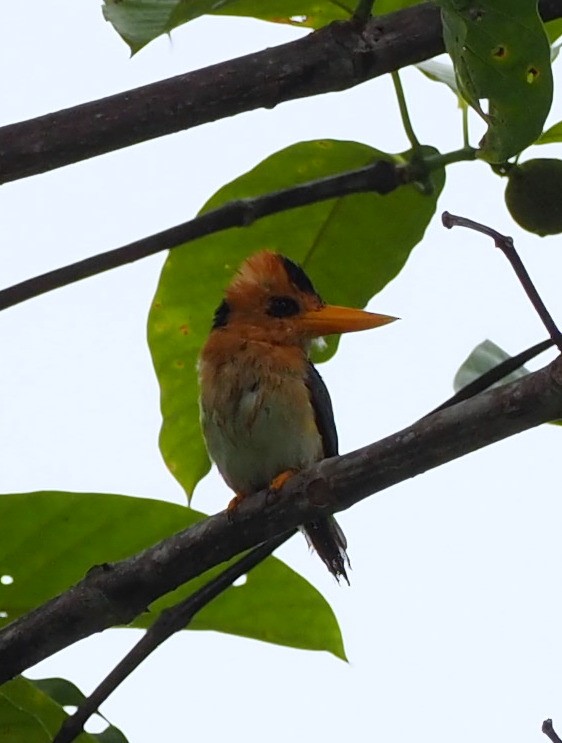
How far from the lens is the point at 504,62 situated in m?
1.46

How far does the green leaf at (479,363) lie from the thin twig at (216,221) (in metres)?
0.38

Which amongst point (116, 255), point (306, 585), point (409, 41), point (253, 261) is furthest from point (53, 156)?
point (253, 261)

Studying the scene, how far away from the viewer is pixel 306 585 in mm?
1956

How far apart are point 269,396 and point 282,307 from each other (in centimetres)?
32

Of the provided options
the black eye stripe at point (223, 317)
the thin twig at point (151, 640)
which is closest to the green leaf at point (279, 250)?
the black eye stripe at point (223, 317)

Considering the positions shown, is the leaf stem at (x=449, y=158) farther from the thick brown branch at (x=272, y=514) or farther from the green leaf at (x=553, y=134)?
the thick brown branch at (x=272, y=514)

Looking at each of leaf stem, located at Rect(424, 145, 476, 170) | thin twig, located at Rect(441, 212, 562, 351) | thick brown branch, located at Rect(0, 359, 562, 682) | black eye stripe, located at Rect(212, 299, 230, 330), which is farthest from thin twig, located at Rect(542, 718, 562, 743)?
black eye stripe, located at Rect(212, 299, 230, 330)

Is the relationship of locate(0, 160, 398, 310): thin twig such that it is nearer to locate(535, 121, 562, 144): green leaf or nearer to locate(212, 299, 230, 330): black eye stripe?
locate(535, 121, 562, 144): green leaf

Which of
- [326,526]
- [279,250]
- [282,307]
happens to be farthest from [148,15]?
[326,526]

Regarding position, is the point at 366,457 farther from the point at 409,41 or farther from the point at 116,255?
the point at 409,41

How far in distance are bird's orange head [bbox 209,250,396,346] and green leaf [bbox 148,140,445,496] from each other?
0.09 metres

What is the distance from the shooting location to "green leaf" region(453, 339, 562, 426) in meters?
1.96

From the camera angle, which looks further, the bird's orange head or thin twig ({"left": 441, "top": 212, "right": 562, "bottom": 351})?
the bird's orange head

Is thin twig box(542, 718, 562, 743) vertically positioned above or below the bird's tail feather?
below
